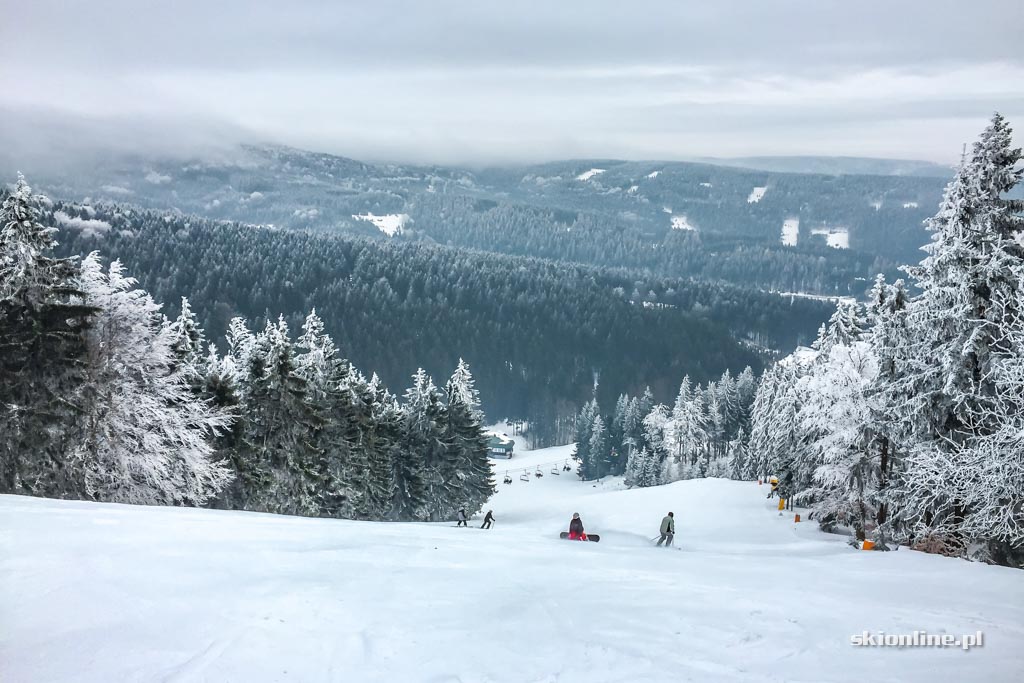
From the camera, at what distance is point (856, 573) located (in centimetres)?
1595

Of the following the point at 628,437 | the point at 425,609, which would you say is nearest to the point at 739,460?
the point at 628,437

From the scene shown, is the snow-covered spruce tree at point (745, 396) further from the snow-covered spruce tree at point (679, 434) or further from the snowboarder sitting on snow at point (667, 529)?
the snowboarder sitting on snow at point (667, 529)

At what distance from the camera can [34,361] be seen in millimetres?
25062

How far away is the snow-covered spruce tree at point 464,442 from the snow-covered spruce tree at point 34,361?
28.0 meters

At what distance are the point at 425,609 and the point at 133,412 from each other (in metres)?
21.0

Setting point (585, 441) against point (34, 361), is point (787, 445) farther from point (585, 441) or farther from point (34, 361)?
point (585, 441)

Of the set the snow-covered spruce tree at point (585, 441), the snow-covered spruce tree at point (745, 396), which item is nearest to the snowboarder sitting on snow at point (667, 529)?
the snow-covered spruce tree at point (745, 396)

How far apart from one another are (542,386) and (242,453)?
153640 millimetres

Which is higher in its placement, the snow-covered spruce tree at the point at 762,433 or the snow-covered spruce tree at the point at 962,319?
the snow-covered spruce tree at the point at 962,319

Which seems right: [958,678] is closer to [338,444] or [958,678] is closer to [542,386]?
[338,444]

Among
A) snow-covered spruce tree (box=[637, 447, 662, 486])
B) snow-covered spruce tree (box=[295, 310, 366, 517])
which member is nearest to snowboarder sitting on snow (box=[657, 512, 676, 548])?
snow-covered spruce tree (box=[295, 310, 366, 517])

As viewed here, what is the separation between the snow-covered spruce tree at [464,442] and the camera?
5209 cm

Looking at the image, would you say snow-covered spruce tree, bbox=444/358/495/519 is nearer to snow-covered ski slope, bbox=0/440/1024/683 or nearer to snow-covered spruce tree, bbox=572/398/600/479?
snow-covered ski slope, bbox=0/440/1024/683

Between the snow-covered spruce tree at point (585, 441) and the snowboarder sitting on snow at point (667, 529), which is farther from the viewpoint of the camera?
the snow-covered spruce tree at point (585, 441)
